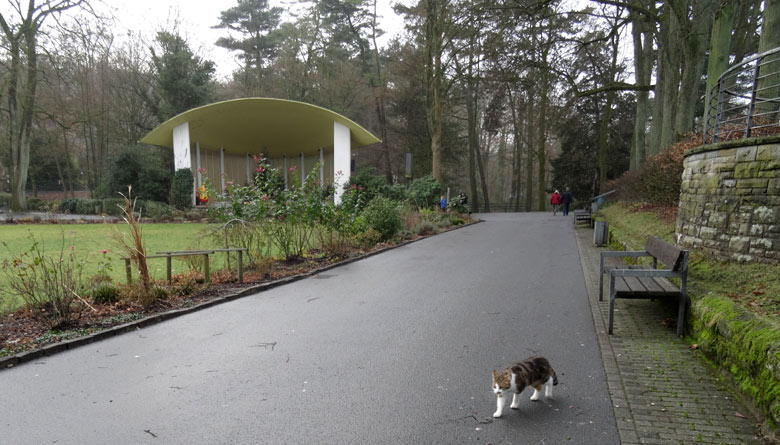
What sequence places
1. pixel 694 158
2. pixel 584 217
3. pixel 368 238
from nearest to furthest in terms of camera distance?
pixel 694 158
pixel 368 238
pixel 584 217

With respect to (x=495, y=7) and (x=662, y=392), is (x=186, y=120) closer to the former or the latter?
(x=495, y=7)

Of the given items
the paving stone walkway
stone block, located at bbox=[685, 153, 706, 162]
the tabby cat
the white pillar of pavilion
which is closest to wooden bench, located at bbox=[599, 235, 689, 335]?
the paving stone walkway

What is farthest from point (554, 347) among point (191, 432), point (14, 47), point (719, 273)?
point (14, 47)

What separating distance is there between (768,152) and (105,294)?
29.5 feet

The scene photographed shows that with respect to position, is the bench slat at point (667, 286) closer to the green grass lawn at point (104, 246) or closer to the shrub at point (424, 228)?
the green grass lawn at point (104, 246)

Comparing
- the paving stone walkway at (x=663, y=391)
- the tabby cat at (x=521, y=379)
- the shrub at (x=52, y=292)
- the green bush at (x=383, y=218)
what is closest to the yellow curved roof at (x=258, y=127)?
the green bush at (x=383, y=218)

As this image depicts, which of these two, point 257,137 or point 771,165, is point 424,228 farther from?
Answer: point 257,137

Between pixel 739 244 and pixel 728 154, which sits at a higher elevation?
pixel 728 154

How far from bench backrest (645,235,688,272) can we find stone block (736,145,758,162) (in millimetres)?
1542

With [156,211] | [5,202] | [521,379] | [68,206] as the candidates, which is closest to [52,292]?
[521,379]

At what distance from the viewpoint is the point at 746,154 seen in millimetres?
5957

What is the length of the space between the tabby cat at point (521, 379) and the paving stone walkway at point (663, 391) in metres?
0.53

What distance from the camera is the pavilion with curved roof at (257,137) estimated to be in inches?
951

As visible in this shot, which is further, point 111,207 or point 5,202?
point 5,202
